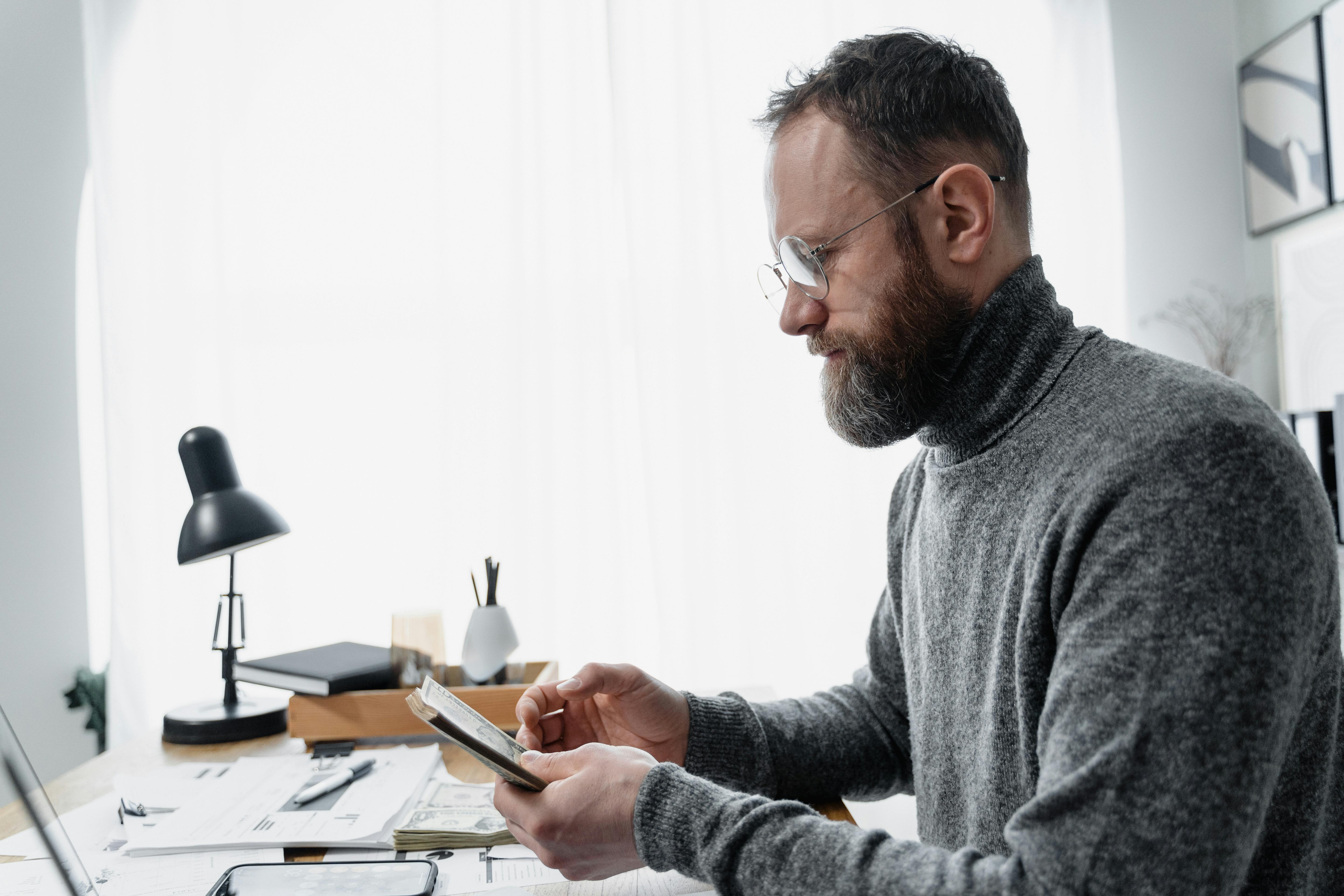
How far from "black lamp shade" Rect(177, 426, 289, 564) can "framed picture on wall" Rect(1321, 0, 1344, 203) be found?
2.56 metres

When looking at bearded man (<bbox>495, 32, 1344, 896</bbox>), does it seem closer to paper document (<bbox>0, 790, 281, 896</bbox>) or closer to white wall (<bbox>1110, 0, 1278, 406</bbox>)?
paper document (<bbox>0, 790, 281, 896</bbox>)

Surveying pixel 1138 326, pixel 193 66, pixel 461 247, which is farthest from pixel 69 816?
pixel 1138 326

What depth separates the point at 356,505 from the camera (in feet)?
8.35

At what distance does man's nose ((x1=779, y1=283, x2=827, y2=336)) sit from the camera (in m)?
0.98

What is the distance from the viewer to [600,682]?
100 cm

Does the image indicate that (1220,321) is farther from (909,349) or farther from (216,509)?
(216,509)

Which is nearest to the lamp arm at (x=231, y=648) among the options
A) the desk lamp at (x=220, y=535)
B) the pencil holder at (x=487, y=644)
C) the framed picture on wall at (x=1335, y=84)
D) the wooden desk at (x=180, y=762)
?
the desk lamp at (x=220, y=535)

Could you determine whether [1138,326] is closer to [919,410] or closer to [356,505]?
[919,410]

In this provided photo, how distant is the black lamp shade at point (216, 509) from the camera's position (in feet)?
4.62

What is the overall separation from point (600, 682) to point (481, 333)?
173 cm

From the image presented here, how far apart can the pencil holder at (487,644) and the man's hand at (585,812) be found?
0.68 m

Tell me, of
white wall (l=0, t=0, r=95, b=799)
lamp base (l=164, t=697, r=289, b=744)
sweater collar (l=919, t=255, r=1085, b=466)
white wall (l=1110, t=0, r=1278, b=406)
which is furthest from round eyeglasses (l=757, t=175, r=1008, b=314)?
white wall (l=0, t=0, r=95, b=799)

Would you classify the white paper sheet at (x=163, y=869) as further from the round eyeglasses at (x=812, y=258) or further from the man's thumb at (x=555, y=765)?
the round eyeglasses at (x=812, y=258)

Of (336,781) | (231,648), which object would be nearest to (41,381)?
(231,648)
